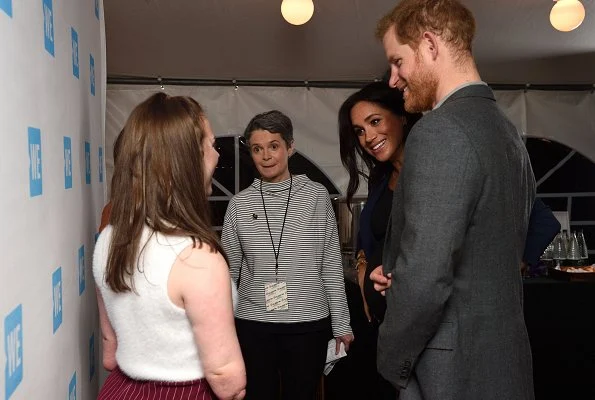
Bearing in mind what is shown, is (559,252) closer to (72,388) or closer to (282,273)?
(282,273)

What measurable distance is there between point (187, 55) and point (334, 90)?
136cm

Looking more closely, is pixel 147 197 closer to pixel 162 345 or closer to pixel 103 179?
pixel 162 345

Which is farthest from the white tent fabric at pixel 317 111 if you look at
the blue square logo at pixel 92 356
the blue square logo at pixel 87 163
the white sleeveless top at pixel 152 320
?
the white sleeveless top at pixel 152 320

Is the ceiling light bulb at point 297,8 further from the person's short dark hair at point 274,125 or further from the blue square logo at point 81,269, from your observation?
the blue square logo at point 81,269

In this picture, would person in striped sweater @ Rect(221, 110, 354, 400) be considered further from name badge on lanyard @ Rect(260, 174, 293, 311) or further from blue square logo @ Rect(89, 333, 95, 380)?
blue square logo @ Rect(89, 333, 95, 380)

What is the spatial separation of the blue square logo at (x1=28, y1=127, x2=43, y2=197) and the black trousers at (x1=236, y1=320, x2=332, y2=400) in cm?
137

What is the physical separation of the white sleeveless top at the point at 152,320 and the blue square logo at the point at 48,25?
16.0 inches

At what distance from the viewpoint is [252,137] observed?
2.61 meters

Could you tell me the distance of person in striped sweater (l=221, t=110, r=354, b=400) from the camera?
2404 millimetres

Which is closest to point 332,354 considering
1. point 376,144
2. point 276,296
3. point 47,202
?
point 276,296

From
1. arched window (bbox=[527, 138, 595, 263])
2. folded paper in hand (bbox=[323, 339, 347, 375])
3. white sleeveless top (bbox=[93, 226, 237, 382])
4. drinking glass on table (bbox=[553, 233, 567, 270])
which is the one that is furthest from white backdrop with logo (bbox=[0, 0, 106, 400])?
arched window (bbox=[527, 138, 595, 263])

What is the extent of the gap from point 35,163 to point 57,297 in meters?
0.34

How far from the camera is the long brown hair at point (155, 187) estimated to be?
122 centimetres

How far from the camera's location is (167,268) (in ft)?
3.89
